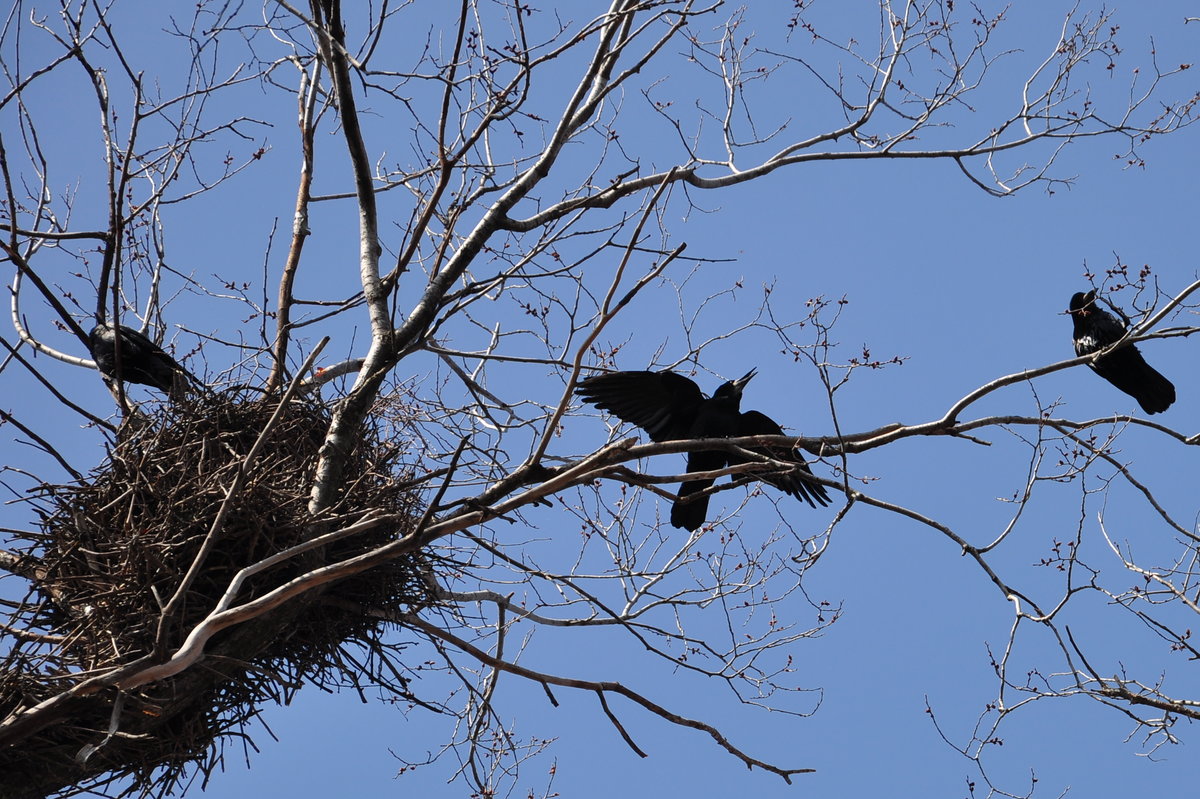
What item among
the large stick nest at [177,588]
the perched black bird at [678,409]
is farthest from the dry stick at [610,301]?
the perched black bird at [678,409]

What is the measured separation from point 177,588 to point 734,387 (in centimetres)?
361

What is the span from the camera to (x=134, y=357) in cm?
623

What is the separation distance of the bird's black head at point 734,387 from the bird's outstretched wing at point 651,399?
190mm

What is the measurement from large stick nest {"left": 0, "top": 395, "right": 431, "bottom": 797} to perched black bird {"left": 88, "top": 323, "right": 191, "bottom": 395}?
1.40 meters

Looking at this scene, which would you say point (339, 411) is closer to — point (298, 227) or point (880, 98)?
point (298, 227)

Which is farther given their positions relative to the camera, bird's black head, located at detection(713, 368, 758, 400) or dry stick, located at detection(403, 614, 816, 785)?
bird's black head, located at detection(713, 368, 758, 400)

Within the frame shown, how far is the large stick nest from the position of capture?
4004 millimetres

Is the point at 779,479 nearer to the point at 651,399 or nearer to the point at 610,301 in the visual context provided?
the point at 651,399

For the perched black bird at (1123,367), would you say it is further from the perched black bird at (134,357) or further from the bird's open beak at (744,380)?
the perched black bird at (134,357)

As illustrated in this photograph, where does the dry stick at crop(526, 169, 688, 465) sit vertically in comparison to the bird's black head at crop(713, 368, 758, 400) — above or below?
below

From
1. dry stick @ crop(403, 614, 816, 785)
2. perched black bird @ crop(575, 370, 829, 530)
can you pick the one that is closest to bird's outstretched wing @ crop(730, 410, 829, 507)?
perched black bird @ crop(575, 370, 829, 530)

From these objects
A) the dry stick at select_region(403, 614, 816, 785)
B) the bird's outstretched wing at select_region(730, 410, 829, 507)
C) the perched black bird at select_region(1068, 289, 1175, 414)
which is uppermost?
the perched black bird at select_region(1068, 289, 1175, 414)

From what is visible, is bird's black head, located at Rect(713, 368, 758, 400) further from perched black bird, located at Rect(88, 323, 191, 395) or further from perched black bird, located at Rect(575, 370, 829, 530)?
perched black bird, located at Rect(88, 323, 191, 395)

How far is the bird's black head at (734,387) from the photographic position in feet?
21.9
